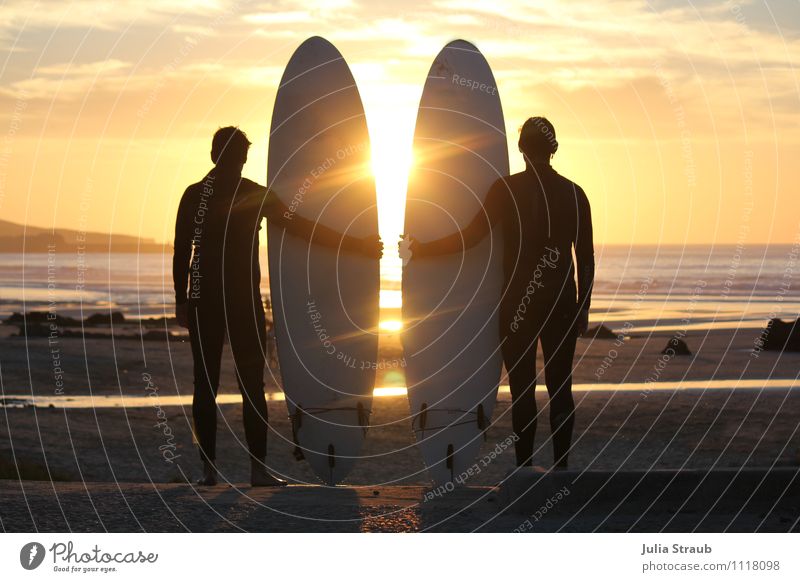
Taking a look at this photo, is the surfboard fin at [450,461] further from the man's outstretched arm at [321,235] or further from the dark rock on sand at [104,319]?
the dark rock on sand at [104,319]

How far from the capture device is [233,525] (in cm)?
623

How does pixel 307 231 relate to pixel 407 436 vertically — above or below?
above

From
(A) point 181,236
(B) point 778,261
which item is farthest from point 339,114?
(B) point 778,261

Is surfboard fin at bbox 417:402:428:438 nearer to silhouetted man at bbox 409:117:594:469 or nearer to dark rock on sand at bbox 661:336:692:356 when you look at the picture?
silhouetted man at bbox 409:117:594:469

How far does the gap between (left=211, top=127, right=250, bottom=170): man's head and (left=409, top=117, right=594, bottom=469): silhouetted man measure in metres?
1.86

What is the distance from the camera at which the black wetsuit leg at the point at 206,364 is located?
7508 millimetres

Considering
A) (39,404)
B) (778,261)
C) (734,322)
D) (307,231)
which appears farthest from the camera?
(778,261)

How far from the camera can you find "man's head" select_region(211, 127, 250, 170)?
7660 millimetres

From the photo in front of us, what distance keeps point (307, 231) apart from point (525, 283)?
2.02 meters

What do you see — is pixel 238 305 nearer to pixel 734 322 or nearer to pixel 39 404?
pixel 39 404

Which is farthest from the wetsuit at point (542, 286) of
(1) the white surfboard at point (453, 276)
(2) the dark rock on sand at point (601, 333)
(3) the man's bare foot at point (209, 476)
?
(2) the dark rock on sand at point (601, 333)

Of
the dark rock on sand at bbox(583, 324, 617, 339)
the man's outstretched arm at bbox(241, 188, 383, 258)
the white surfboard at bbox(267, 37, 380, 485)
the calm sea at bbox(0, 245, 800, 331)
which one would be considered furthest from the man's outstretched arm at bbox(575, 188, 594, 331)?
the dark rock on sand at bbox(583, 324, 617, 339)

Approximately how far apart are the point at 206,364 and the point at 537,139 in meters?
2.81

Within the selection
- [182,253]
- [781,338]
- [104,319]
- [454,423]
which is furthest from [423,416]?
[104,319]
